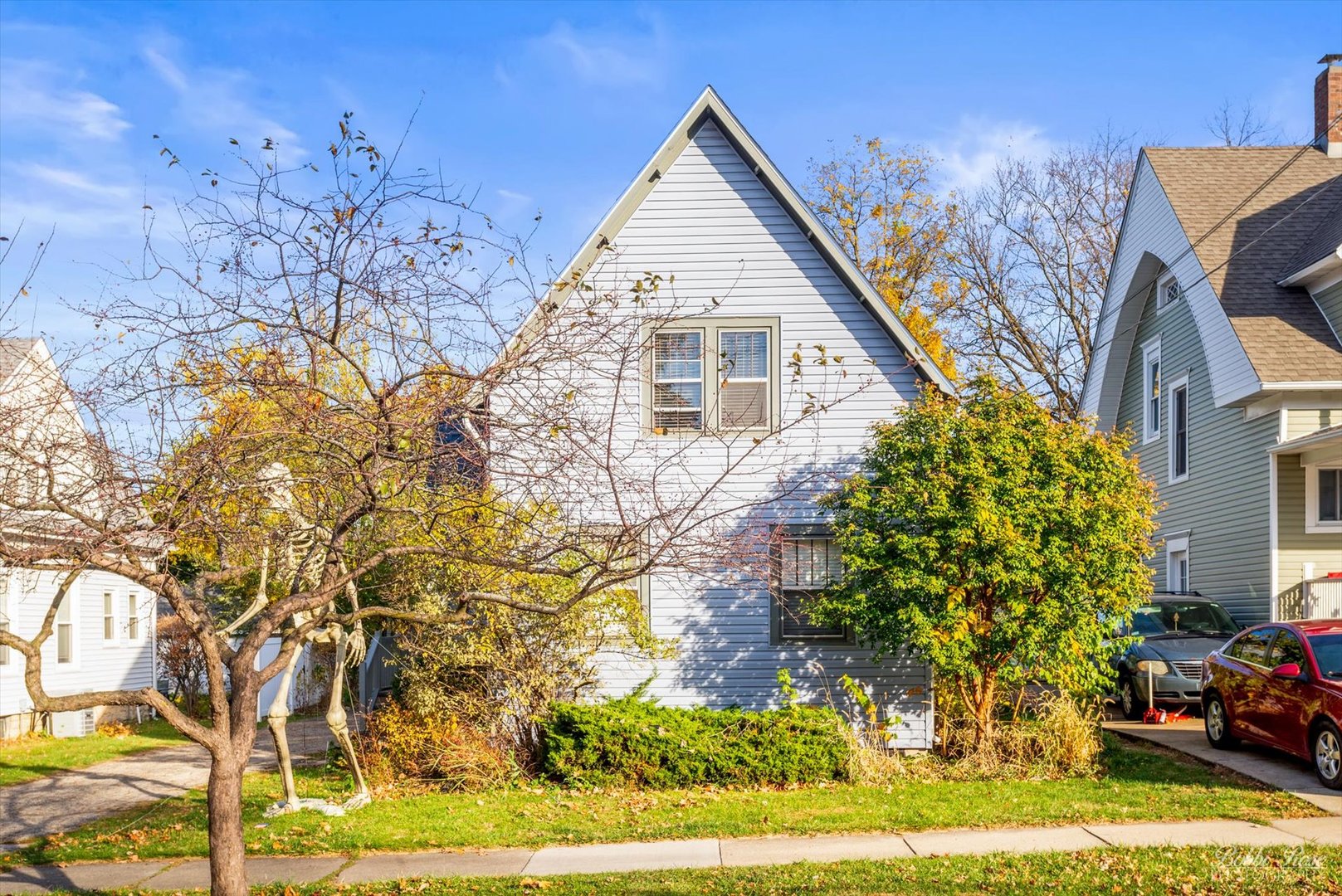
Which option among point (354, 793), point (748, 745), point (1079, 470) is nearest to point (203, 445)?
point (354, 793)

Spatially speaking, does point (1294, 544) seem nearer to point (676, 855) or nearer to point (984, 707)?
point (984, 707)

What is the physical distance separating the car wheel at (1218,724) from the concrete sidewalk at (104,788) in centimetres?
1187

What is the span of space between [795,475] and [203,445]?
9.85 meters

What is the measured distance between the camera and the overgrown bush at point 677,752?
1335 centimetres

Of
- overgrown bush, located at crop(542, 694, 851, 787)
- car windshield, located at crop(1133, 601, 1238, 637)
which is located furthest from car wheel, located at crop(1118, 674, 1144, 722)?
overgrown bush, located at crop(542, 694, 851, 787)

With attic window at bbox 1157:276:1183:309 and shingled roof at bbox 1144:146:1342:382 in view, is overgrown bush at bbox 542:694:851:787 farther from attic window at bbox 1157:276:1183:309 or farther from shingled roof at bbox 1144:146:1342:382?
attic window at bbox 1157:276:1183:309

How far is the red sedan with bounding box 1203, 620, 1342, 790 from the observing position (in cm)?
1219

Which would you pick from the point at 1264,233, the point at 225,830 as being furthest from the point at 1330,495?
the point at 225,830

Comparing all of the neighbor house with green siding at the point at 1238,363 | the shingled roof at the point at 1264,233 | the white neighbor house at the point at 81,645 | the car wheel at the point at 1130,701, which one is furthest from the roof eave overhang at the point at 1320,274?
the white neighbor house at the point at 81,645

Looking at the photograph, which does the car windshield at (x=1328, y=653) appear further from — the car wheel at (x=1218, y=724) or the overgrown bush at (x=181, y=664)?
the overgrown bush at (x=181, y=664)

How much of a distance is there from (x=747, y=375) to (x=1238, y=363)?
911 cm

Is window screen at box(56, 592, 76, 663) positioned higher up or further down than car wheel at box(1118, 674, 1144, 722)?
higher up

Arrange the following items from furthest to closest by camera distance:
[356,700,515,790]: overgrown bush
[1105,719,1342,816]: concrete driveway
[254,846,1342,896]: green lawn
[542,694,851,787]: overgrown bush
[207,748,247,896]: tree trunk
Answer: [356,700,515,790]: overgrown bush < [542,694,851,787]: overgrown bush < [1105,719,1342,816]: concrete driveway < [254,846,1342,896]: green lawn < [207,748,247,896]: tree trunk

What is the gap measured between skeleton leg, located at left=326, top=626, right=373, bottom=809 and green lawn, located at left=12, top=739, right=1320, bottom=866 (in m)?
0.22
